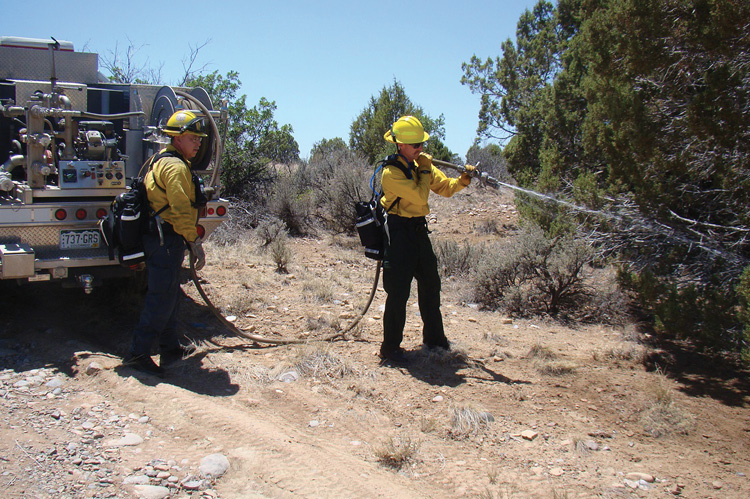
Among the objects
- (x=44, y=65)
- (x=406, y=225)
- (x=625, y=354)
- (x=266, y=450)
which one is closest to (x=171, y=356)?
(x=266, y=450)

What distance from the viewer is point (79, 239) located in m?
5.34

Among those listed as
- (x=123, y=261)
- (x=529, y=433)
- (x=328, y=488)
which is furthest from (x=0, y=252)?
(x=529, y=433)

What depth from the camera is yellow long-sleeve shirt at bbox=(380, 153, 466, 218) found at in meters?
5.16

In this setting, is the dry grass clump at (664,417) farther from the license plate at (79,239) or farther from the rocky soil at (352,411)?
the license plate at (79,239)

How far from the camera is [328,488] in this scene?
3277 millimetres

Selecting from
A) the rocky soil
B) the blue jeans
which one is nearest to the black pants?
the rocky soil

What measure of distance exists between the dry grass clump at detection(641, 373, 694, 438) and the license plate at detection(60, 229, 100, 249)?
4.71 m

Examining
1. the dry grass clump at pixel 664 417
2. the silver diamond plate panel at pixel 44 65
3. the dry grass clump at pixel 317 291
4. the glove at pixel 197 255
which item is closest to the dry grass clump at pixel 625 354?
the dry grass clump at pixel 664 417

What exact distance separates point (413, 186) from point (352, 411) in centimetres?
193

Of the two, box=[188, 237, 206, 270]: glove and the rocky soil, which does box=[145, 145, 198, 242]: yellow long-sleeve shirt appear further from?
the rocky soil

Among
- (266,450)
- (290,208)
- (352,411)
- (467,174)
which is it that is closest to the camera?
(266,450)

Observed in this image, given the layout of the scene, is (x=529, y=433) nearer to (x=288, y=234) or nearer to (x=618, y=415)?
(x=618, y=415)

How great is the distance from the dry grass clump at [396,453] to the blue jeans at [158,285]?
2132 millimetres

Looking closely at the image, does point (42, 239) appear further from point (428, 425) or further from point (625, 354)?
point (625, 354)
